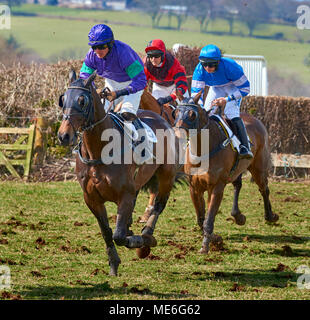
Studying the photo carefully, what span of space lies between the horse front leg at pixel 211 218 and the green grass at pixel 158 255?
17 cm

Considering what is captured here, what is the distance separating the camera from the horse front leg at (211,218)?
7.84m

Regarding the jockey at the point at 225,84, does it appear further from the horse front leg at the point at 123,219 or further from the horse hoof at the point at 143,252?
the horse front leg at the point at 123,219

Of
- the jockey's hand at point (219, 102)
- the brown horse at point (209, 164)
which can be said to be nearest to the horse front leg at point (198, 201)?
the brown horse at point (209, 164)

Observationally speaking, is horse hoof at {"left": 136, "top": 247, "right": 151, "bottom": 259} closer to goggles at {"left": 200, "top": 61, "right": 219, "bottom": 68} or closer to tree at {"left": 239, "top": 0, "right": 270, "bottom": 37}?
goggles at {"left": 200, "top": 61, "right": 219, "bottom": 68}

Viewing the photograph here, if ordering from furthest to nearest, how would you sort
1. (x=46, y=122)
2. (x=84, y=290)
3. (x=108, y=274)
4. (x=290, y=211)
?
(x=46, y=122) → (x=290, y=211) → (x=108, y=274) → (x=84, y=290)

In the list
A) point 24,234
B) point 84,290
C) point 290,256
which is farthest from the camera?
point 24,234

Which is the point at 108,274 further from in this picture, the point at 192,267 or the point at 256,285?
the point at 256,285

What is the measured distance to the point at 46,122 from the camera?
15.1 meters

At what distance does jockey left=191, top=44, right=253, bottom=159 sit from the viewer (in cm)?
858

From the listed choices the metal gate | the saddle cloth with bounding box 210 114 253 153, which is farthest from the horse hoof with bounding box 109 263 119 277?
the metal gate

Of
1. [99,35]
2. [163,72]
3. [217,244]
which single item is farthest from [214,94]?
[99,35]

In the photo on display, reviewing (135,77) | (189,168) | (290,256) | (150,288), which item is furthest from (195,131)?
(150,288)

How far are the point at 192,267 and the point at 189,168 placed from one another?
1.66 meters

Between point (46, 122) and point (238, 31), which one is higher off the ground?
point (238, 31)
